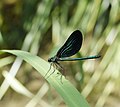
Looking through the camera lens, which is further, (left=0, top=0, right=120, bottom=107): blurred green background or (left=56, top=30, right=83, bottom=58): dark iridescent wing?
(left=0, top=0, right=120, bottom=107): blurred green background

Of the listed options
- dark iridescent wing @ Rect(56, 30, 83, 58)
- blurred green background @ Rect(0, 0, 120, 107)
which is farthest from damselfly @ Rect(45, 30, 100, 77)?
blurred green background @ Rect(0, 0, 120, 107)

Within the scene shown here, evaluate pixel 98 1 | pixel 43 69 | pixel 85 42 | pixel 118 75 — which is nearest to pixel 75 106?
pixel 43 69

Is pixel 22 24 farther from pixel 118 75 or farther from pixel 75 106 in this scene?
pixel 75 106

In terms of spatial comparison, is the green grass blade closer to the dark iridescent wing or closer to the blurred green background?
the dark iridescent wing

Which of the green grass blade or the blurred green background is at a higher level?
the blurred green background

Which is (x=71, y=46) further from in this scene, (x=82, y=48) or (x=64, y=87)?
(x=82, y=48)

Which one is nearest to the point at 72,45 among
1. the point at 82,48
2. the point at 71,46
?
the point at 71,46
